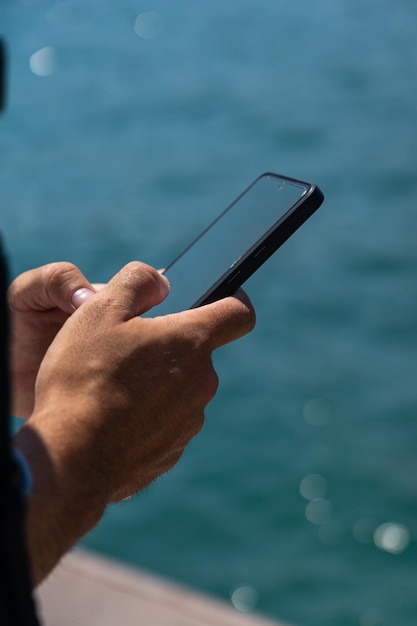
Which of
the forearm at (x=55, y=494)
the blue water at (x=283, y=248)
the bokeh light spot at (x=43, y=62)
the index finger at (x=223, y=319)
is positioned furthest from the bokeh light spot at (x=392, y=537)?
the bokeh light spot at (x=43, y=62)

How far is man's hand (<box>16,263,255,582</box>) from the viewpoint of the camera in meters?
1.01

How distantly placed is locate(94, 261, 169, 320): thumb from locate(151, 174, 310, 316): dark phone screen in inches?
4.4

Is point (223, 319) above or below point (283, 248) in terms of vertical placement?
above

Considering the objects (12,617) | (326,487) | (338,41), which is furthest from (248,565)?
(338,41)

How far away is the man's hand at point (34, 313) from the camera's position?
1518 mm

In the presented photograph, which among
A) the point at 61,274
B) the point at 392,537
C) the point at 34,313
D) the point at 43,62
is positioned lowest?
the point at 392,537

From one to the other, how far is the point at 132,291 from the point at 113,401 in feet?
0.66

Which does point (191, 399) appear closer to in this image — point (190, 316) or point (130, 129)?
point (190, 316)

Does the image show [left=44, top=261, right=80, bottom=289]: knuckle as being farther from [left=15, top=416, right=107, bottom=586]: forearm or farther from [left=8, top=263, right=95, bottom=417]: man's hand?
[left=15, top=416, right=107, bottom=586]: forearm

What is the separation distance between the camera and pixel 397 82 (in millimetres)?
7766

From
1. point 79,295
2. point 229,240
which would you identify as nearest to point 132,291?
point 79,295

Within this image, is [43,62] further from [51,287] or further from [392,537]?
[51,287]

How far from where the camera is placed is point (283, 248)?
235 inches

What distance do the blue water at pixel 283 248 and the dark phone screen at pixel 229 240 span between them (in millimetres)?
2512
